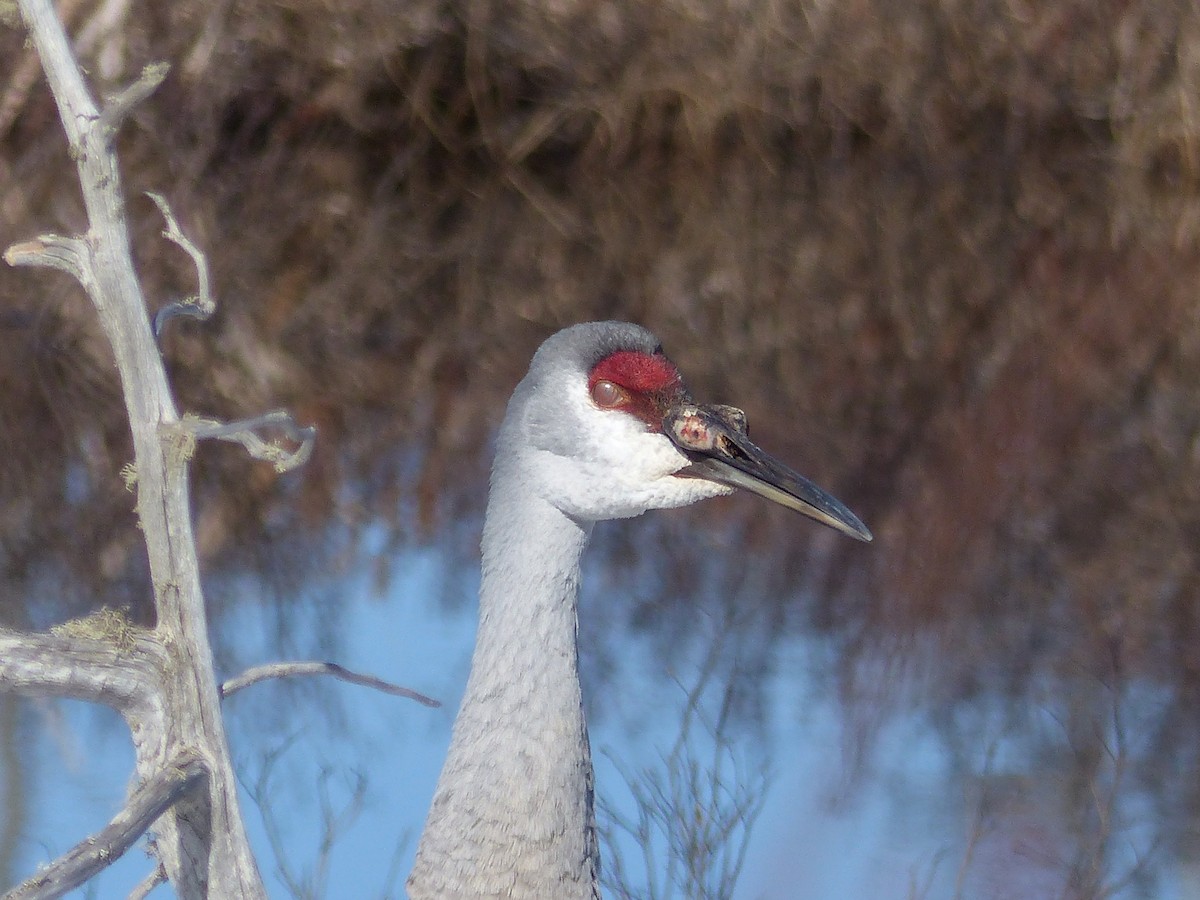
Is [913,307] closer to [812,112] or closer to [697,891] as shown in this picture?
[812,112]

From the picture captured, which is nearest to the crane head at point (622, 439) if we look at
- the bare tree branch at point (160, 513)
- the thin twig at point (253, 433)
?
the thin twig at point (253, 433)

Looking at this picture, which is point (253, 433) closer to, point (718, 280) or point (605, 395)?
point (605, 395)

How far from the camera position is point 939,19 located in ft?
14.9

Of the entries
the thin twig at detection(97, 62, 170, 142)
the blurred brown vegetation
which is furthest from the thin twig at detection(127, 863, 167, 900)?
the blurred brown vegetation

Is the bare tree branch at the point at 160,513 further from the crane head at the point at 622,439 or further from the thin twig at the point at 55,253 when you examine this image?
the crane head at the point at 622,439

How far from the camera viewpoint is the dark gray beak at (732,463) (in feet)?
3.77

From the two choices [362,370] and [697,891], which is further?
[362,370]

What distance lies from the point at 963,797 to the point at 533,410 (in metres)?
1.51

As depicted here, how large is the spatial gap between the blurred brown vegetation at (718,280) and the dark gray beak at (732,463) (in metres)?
1.54

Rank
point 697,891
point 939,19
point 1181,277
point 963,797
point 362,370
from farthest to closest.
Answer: point 939,19
point 1181,277
point 362,370
point 963,797
point 697,891

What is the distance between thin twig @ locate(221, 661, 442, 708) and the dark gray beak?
319mm

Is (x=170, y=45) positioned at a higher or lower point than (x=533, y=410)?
higher

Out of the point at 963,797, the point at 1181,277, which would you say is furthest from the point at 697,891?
the point at 1181,277

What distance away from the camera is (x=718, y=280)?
400 centimetres
